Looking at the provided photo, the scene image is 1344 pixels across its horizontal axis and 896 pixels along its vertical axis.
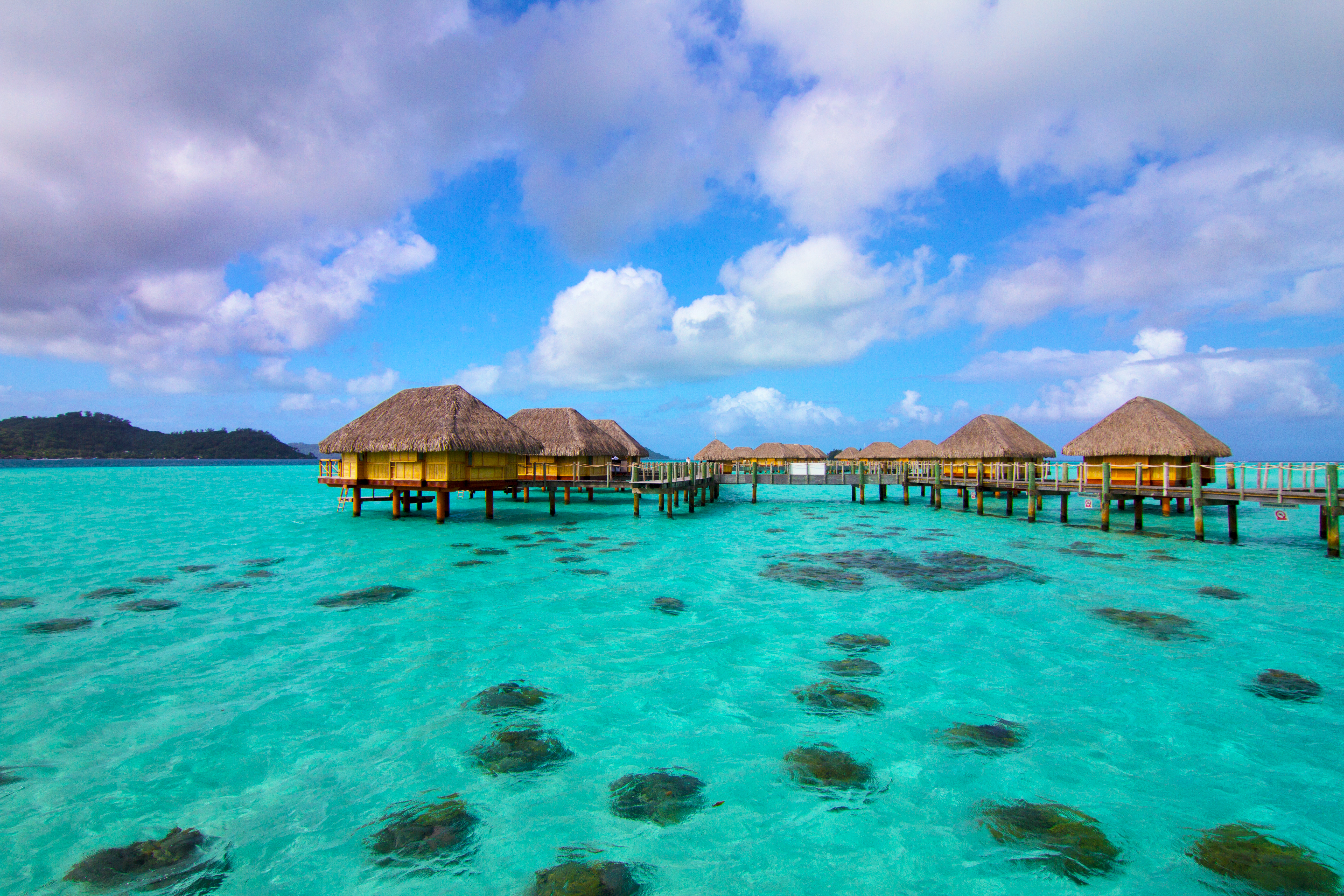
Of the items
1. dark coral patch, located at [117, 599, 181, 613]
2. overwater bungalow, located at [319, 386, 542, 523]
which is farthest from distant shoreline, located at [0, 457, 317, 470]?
dark coral patch, located at [117, 599, 181, 613]

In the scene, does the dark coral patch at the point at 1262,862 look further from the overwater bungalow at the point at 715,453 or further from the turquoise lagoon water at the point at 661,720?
the overwater bungalow at the point at 715,453

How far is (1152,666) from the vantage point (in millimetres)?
8266

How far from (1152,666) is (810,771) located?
5.95 metres

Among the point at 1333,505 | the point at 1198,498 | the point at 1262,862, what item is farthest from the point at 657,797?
the point at 1198,498

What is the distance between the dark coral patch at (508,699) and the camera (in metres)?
6.92

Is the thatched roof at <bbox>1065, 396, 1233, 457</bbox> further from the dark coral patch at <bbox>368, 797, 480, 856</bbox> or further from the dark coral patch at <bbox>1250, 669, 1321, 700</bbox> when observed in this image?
the dark coral patch at <bbox>368, 797, 480, 856</bbox>

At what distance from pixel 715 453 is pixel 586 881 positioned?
145 feet

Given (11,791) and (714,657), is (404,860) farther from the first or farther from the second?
(714,657)

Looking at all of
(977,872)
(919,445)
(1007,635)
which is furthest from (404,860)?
(919,445)

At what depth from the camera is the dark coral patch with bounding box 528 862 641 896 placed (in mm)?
3980

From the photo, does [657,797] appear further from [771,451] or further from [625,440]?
[771,451]

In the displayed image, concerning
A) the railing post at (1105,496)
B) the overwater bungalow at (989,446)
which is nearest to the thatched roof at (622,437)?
the overwater bungalow at (989,446)

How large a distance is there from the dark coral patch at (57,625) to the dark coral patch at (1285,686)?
17.2 metres

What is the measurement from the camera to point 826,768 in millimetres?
5598
